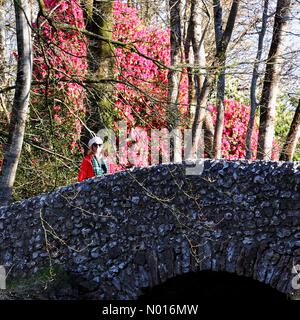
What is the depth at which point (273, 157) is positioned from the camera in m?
13.6

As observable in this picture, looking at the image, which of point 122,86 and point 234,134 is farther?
point 234,134

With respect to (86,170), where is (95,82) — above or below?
above

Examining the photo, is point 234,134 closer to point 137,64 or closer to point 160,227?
point 137,64

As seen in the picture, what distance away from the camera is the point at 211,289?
998 centimetres

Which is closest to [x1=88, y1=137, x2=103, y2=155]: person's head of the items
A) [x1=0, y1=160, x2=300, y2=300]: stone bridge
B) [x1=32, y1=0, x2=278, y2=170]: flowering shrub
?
[x1=0, y1=160, x2=300, y2=300]: stone bridge

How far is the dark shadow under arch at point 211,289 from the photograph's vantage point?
30.5ft

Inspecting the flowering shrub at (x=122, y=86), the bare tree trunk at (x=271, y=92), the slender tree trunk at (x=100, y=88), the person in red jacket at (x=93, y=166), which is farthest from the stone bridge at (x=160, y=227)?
the bare tree trunk at (x=271, y=92)

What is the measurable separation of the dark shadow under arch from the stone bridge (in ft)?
1.01

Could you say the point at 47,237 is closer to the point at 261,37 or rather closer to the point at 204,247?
the point at 204,247

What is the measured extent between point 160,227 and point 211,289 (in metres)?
1.44

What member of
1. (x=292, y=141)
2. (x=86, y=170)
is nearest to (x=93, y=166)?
(x=86, y=170)

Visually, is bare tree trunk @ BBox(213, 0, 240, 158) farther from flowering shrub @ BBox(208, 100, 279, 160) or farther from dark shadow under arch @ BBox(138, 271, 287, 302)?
dark shadow under arch @ BBox(138, 271, 287, 302)

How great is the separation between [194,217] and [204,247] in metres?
0.33

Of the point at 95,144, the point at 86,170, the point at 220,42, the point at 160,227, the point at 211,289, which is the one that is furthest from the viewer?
the point at 220,42
